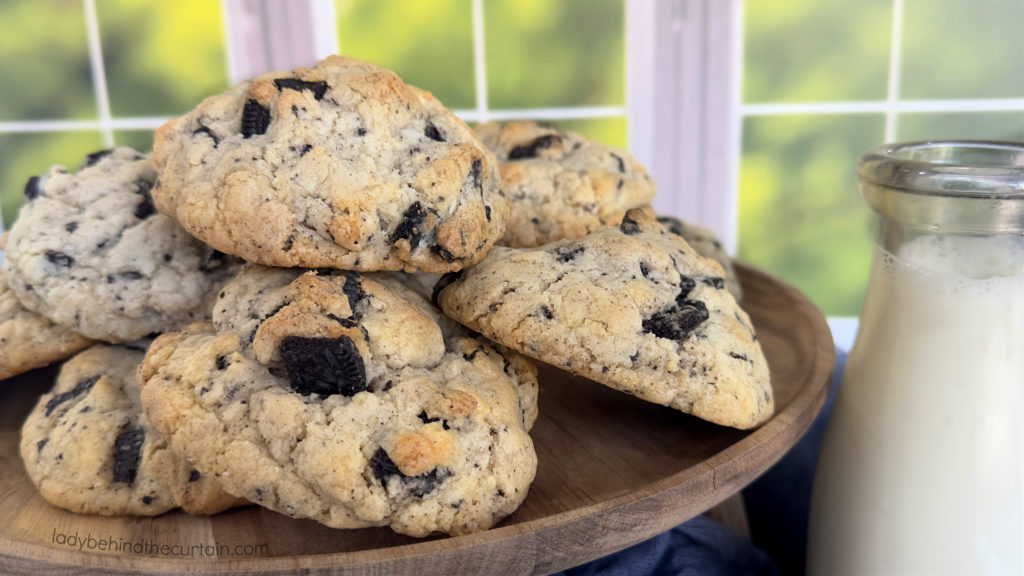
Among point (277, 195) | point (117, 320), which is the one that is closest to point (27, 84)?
point (117, 320)

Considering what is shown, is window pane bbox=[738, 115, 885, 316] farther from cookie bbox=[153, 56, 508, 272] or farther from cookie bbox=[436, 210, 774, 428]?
cookie bbox=[153, 56, 508, 272]

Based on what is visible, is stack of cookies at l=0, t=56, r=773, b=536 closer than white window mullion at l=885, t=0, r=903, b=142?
Yes

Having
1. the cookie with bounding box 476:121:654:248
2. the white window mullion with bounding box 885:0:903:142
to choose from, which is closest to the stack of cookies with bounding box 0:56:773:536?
the cookie with bounding box 476:121:654:248

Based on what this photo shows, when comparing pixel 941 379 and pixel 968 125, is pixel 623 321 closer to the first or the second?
pixel 941 379

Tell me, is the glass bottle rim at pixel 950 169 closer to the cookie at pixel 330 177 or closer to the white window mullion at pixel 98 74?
the cookie at pixel 330 177

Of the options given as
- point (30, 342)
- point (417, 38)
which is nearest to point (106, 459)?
point (30, 342)

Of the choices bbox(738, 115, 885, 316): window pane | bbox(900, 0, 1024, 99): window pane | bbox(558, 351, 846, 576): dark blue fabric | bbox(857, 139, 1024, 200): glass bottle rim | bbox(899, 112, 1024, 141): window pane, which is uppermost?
bbox(900, 0, 1024, 99): window pane

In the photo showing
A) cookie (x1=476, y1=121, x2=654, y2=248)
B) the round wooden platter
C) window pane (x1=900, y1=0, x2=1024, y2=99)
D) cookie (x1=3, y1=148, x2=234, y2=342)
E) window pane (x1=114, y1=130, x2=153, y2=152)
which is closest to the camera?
the round wooden platter
